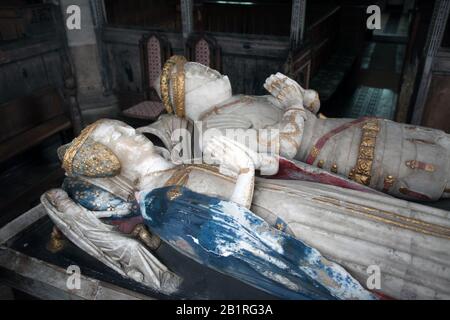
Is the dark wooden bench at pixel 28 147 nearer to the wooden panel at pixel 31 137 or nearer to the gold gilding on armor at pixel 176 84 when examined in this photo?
the wooden panel at pixel 31 137

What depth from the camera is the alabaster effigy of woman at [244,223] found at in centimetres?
228

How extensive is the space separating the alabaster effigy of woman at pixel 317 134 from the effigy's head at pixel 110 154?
0.39 meters

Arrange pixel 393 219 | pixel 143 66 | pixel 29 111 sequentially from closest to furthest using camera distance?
1. pixel 393 219
2. pixel 29 111
3. pixel 143 66

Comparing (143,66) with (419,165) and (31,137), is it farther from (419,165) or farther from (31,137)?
(419,165)

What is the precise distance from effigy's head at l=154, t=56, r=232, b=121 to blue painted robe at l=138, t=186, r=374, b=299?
855 mm

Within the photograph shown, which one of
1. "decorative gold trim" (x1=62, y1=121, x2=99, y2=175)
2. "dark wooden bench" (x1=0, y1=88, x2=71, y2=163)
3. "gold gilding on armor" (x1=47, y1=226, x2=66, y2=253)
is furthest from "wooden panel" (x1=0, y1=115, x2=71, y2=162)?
"decorative gold trim" (x1=62, y1=121, x2=99, y2=175)

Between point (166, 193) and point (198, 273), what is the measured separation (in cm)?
67

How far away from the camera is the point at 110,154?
2.71 m

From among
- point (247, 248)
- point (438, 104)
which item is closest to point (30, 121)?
point (247, 248)

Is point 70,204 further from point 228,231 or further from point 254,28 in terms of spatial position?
point 254,28

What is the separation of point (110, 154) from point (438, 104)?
449cm

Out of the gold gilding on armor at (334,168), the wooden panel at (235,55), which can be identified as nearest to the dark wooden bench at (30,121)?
the wooden panel at (235,55)

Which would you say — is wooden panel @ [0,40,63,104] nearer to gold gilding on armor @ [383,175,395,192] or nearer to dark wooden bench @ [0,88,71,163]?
dark wooden bench @ [0,88,71,163]
